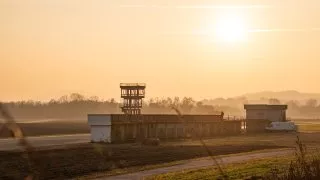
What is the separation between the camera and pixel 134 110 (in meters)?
106

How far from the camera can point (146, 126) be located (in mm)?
90875

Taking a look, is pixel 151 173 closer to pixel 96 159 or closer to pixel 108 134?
pixel 96 159

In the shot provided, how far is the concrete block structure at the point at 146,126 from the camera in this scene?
81188 mm

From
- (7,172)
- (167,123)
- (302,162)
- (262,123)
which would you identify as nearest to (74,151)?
(7,172)

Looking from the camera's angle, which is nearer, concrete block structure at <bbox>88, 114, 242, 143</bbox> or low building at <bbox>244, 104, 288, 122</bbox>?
concrete block structure at <bbox>88, 114, 242, 143</bbox>

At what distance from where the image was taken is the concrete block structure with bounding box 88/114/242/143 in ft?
266

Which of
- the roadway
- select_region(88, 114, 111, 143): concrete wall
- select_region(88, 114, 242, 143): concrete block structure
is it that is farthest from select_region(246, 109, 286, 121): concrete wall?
select_region(88, 114, 111, 143): concrete wall

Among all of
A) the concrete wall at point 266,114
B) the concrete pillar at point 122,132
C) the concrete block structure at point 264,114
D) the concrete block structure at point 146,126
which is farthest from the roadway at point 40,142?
the concrete wall at point 266,114

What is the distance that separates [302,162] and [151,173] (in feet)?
79.6

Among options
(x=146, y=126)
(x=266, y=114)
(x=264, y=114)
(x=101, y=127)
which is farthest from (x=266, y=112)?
(x=101, y=127)

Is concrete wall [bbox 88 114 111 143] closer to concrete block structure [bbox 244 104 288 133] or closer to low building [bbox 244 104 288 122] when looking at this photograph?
concrete block structure [bbox 244 104 288 133]

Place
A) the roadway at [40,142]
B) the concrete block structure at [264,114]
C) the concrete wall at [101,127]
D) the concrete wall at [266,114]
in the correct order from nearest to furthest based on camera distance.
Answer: the roadway at [40,142] < the concrete wall at [101,127] < the concrete block structure at [264,114] < the concrete wall at [266,114]

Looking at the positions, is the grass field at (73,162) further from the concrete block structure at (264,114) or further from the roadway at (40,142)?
the concrete block structure at (264,114)

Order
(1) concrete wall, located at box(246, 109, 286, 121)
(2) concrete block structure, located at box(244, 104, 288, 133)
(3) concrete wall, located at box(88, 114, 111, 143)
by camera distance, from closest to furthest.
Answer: (3) concrete wall, located at box(88, 114, 111, 143) → (2) concrete block structure, located at box(244, 104, 288, 133) → (1) concrete wall, located at box(246, 109, 286, 121)
